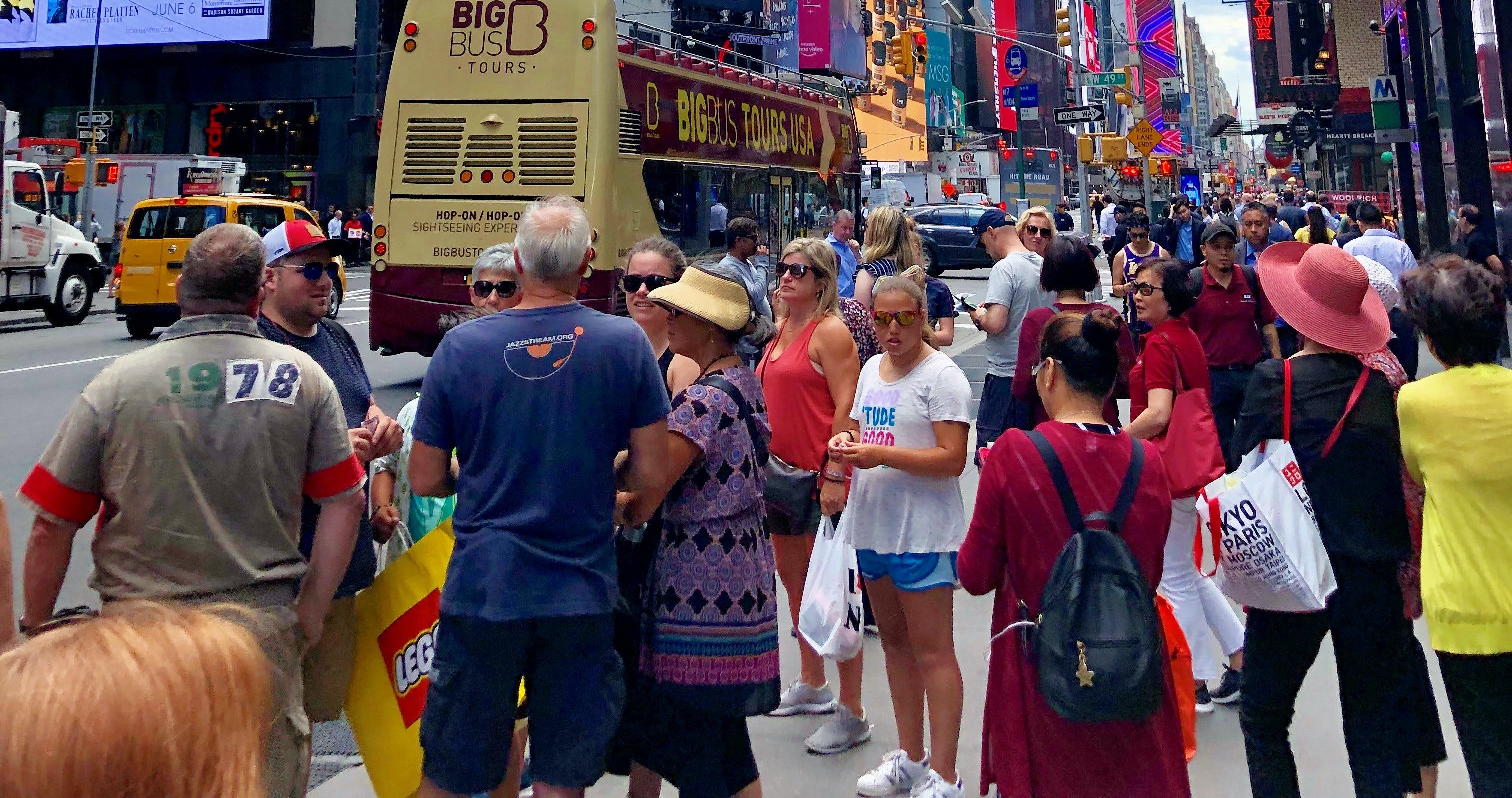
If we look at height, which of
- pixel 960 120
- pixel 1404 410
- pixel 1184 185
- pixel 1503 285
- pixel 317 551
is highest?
pixel 960 120

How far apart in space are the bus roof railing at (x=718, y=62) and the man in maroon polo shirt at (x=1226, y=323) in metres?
7.60

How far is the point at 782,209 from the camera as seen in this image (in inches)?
698

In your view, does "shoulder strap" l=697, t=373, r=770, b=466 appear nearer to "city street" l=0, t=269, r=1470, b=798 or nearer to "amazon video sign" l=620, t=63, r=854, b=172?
"city street" l=0, t=269, r=1470, b=798

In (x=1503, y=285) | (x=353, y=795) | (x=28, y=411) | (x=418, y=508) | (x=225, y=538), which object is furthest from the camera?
(x=28, y=411)

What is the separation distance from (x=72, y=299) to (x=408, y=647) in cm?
2197

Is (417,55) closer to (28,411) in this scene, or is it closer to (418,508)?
(28,411)

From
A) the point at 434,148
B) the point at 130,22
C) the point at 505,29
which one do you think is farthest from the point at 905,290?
the point at 130,22

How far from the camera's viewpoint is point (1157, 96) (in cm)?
10981

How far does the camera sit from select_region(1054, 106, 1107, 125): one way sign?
2761cm

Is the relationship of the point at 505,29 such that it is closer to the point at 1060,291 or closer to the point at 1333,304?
the point at 1060,291

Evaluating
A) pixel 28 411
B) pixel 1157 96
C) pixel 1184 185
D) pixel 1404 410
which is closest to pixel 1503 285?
pixel 1404 410

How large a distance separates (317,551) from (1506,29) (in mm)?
14245

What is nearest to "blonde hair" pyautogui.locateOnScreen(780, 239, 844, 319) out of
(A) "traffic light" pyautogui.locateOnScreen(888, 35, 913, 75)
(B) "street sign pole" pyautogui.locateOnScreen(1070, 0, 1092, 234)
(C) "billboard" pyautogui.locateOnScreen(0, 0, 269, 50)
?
(A) "traffic light" pyautogui.locateOnScreen(888, 35, 913, 75)

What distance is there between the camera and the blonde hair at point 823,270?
205 inches
